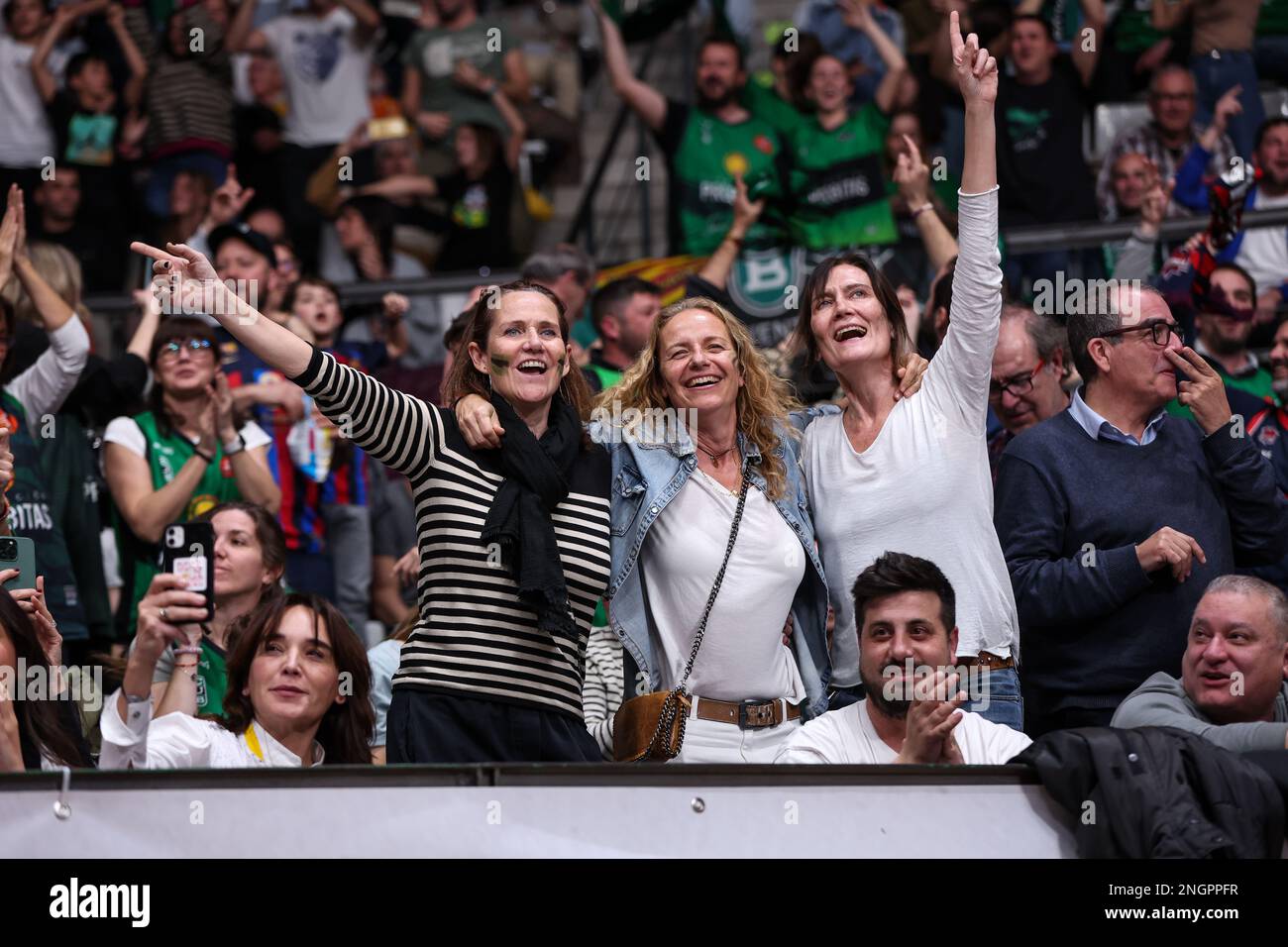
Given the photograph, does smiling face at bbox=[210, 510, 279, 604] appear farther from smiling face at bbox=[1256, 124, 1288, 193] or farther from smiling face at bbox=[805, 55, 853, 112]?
smiling face at bbox=[1256, 124, 1288, 193]

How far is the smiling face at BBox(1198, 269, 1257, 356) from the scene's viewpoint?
7.30 metres

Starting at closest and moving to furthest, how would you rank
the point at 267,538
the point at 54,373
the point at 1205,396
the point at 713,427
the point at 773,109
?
the point at 713,427
the point at 1205,396
the point at 267,538
the point at 54,373
the point at 773,109

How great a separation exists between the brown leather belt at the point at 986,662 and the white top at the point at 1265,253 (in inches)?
185

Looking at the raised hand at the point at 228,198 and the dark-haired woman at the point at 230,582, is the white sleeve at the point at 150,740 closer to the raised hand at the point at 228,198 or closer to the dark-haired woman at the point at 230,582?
the dark-haired woman at the point at 230,582

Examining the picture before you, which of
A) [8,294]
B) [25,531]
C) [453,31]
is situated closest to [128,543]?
[25,531]

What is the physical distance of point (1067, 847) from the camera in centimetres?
397

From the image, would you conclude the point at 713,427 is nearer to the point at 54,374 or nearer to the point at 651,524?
the point at 651,524

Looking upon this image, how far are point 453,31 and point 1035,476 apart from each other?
255 inches

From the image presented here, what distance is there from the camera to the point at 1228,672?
15.1 feet

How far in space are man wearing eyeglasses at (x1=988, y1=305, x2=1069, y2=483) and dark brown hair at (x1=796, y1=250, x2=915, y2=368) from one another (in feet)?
2.65

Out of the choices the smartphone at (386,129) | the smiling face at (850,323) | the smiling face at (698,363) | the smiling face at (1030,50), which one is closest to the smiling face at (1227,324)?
the smiling face at (1030,50)

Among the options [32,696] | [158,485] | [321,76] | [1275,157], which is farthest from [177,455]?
[1275,157]

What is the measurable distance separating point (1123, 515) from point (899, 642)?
103 centimetres

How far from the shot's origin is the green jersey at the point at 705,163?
9148mm
